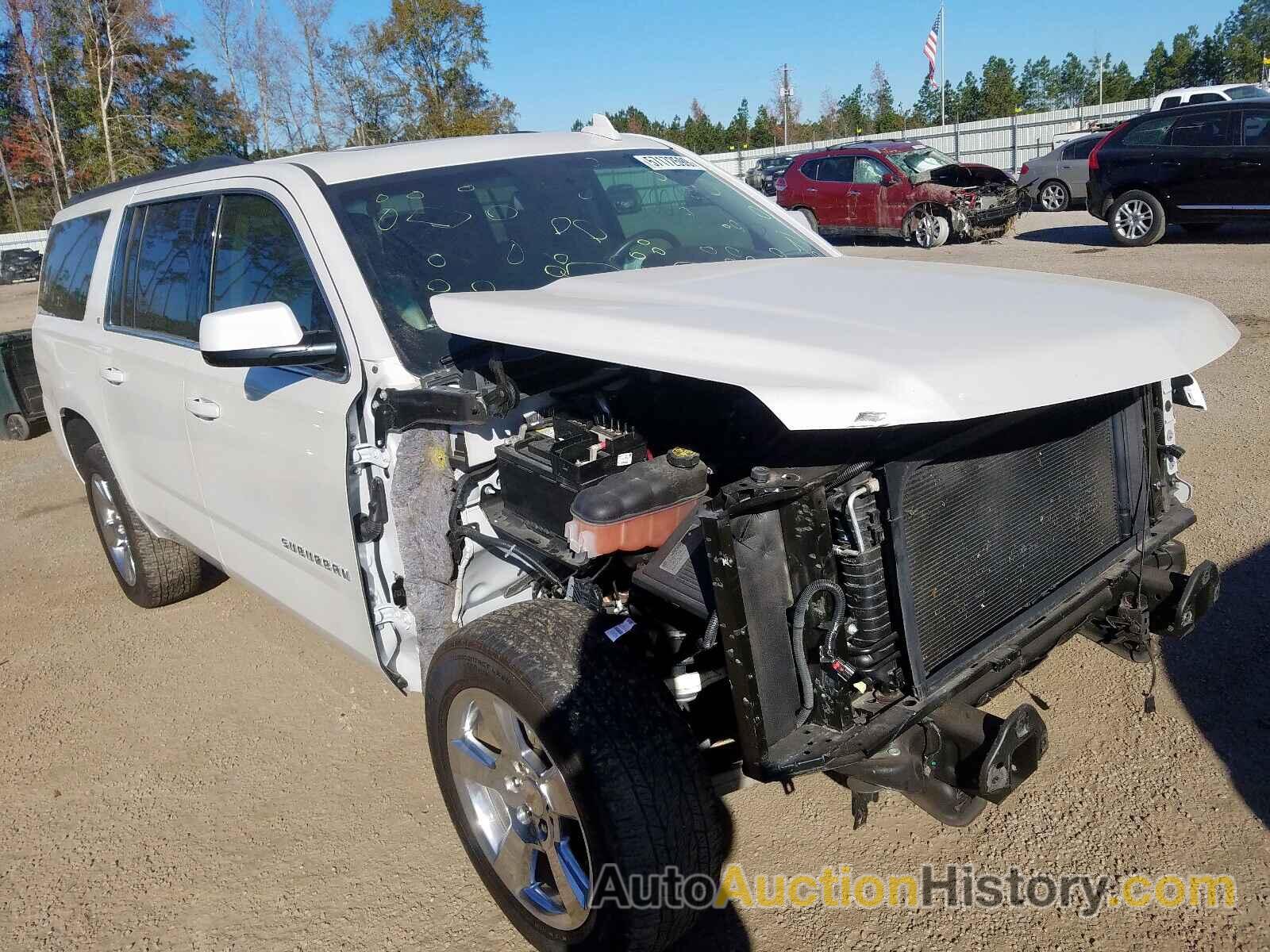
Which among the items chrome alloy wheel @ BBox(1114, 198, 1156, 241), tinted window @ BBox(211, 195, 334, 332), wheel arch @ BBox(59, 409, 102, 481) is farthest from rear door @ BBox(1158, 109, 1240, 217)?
wheel arch @ BBox(59, 409, 102, 481)

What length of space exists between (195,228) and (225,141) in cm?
4360

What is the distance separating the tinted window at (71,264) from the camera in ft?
14.2

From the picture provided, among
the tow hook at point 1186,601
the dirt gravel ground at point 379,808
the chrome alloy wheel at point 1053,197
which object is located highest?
the chrome alloy wheel at point 1053,197

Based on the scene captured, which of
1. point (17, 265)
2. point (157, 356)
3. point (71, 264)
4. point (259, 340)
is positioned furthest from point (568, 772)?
point (17, 265)

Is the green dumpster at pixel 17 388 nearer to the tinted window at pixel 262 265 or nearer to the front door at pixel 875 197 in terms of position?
the tinted window at pixel 262 265

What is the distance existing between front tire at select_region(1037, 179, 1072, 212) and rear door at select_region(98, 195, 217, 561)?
19.3 meters

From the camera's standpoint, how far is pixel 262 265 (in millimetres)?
3158

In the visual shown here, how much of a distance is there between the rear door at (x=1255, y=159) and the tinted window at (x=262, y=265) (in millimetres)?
12673

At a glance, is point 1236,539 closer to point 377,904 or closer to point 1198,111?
point 377,904

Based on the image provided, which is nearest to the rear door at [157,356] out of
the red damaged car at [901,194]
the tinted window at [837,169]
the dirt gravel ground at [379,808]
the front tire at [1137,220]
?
the dirt gravel ground at [379,808]

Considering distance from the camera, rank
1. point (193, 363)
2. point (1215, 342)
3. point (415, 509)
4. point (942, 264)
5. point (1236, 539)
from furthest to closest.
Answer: point (1236, 539) < point (193, 363) < point (942, 264) < point (415, 509) < point (1215, 342)

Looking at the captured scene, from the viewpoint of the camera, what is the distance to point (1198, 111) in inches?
476

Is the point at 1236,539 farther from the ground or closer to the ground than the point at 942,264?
closer to the ground

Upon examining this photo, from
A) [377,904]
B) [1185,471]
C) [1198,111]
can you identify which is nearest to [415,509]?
[377,904]
